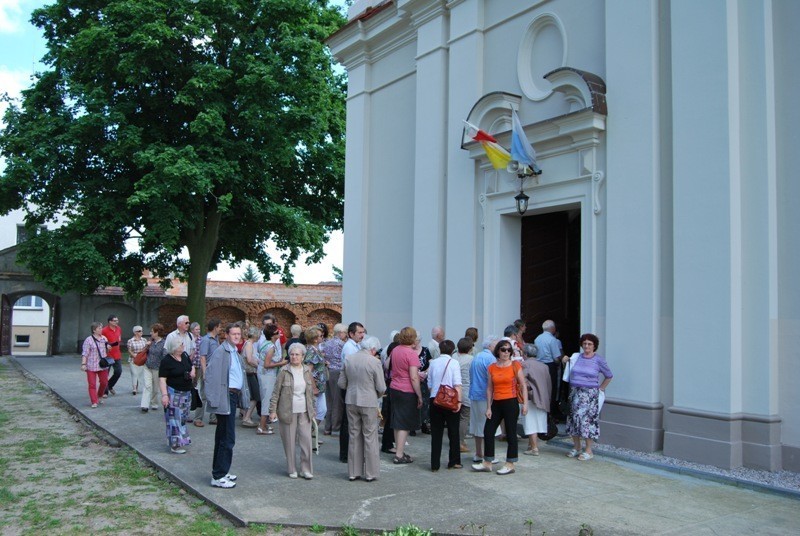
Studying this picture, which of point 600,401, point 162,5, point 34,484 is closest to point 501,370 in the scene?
point 600,401

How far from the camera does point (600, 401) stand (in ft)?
27.7

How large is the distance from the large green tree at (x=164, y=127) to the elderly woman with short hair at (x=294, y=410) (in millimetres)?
13571

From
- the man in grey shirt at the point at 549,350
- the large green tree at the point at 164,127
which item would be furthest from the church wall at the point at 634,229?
the large green tree at the point at 164,127

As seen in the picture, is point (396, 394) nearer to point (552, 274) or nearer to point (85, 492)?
point (85, 492)

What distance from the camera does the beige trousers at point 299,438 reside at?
7613 millimetres

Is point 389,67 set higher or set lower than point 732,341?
higher

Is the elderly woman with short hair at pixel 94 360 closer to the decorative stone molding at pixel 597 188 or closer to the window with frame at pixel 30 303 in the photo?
the decorative stone molding at pixel 597 188

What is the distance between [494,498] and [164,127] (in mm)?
19482

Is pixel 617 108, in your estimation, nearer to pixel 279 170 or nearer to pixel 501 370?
pixel 501 370

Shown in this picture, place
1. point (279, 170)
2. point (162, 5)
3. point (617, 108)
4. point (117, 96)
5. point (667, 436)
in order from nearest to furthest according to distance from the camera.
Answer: point (667, 436) < point (617, 108) < point (162, 5) < point (117, 96) < point (279, 170)

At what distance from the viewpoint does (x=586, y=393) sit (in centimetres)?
844

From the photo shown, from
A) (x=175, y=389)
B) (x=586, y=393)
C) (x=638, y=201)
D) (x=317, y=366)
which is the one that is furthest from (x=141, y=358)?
(x=638, y=201)

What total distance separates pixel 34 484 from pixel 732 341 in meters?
7.88

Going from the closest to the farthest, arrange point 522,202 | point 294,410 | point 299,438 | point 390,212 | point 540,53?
point 294,410, point 299,438, point 522,202, point 540,53, point 390,212
